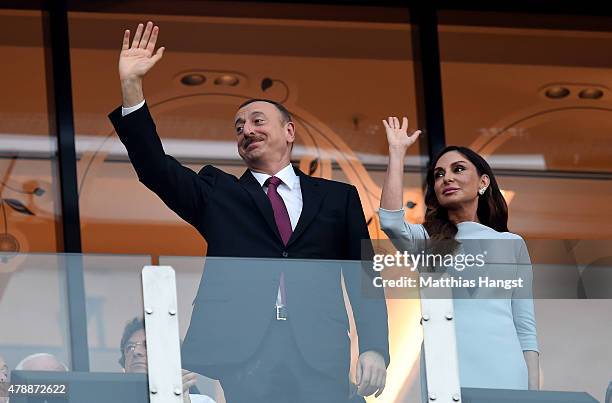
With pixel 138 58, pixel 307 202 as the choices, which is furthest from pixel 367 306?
pixel 138 58

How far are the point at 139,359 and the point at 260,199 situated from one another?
1.08 meters

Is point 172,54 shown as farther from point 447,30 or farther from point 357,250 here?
point 357,250

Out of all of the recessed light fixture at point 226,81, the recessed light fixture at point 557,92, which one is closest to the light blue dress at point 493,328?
the recessed light fixture at point 226,81

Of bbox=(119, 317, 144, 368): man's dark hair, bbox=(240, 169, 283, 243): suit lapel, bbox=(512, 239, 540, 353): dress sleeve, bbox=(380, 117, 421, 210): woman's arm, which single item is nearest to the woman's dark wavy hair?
bbox=(380, 117, 421, 210): woman's arm

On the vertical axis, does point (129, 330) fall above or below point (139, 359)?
above

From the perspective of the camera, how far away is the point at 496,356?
7906 millimetres

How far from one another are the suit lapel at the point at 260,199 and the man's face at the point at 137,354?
87 cm

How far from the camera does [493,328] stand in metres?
7.95

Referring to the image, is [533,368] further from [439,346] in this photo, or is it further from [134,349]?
[134,349]

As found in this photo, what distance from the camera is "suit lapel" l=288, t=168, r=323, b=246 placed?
26.8 ft

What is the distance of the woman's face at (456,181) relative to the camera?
8.59 metres

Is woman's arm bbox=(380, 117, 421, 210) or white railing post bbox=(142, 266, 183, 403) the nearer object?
white railing post bbox=(142, 266, 183, 403)

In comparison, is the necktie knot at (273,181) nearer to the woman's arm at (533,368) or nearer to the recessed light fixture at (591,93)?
the woman's arm at (533,368)

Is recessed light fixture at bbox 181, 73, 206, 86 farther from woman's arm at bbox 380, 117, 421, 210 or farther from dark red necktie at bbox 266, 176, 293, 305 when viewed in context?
dark red necktie at bbox 266, 176, 293, 305
